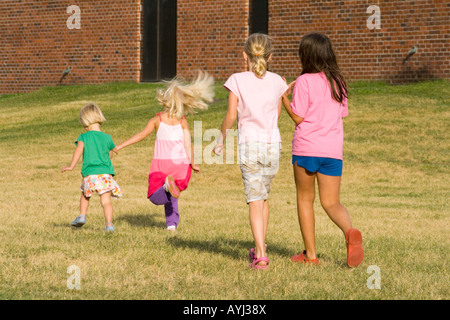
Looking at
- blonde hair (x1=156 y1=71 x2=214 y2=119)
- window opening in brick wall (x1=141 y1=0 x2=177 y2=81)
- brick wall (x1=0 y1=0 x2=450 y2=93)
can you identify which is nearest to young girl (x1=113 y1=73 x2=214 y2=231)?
blonde hair (x1=156 y1=71 x2=214 y2=119)

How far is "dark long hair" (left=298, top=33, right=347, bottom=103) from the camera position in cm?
592

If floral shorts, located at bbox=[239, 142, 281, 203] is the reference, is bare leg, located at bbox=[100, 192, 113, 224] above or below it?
below

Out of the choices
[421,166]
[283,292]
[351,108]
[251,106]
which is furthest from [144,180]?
[283,292]

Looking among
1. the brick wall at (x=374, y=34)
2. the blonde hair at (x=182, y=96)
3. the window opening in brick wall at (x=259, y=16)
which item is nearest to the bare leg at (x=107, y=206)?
the blonde hair at (x=182, y=96)

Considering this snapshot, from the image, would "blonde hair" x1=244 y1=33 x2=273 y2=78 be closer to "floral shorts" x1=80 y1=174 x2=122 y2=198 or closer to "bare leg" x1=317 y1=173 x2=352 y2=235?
"bare leg" x1=317 y1=173 x2=352 y2=235

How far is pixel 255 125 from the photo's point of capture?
593 centimetres

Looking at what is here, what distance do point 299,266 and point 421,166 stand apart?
897 centimetres

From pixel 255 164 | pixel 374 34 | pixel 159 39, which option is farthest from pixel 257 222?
pixel 159 39

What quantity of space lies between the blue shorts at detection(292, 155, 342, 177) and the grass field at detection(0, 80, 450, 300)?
0.78m

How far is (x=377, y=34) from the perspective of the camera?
21.7 meters

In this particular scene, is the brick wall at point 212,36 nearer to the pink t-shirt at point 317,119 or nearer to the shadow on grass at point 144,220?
the shadow on grass at point 144,220

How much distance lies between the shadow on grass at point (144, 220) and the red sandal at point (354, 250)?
9.95 feet

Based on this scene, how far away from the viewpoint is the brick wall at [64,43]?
2661 cm

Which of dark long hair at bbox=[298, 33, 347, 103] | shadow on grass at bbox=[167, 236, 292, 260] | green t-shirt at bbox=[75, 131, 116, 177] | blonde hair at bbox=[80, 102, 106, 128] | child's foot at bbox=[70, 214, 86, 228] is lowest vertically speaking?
shadow on grass at bbox=[167, 236, 292, 260]
